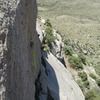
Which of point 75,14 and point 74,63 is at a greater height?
point 74,63

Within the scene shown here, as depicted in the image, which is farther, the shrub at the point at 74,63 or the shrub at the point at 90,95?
the shrub at the point at 74,63

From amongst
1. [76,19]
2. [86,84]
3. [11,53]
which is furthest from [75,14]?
[11,53]

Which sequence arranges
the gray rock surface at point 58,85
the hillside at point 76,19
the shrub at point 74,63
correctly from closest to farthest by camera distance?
the gray rock surface at point 58,85, the shrub at point 74,63, the hillside at point 76,19

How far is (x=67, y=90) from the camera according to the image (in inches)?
927

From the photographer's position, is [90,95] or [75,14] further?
[75,14]

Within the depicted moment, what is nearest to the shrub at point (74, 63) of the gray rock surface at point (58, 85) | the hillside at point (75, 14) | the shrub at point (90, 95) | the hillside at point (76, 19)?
the shrub at point (90, 95)

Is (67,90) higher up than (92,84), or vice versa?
(67,90)

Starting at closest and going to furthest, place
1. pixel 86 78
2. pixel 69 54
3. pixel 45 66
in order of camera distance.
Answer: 1. pixel 45 66
2. pixel 86 78
3. pixel 69 54

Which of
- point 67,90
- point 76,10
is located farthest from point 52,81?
point 76,10

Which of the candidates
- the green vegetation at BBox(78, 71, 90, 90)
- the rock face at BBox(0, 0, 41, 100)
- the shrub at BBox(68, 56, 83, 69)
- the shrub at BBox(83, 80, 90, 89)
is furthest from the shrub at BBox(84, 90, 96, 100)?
the rock face at BBox(0, 0, 41, 100)

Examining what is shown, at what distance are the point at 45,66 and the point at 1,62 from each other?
14.8 meters

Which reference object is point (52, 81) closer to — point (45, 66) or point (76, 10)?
point (45, 66)

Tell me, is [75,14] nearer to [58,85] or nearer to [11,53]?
[58,85]

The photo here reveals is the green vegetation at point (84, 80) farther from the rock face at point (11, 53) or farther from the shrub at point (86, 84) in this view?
the rock face at point (11, 53)
